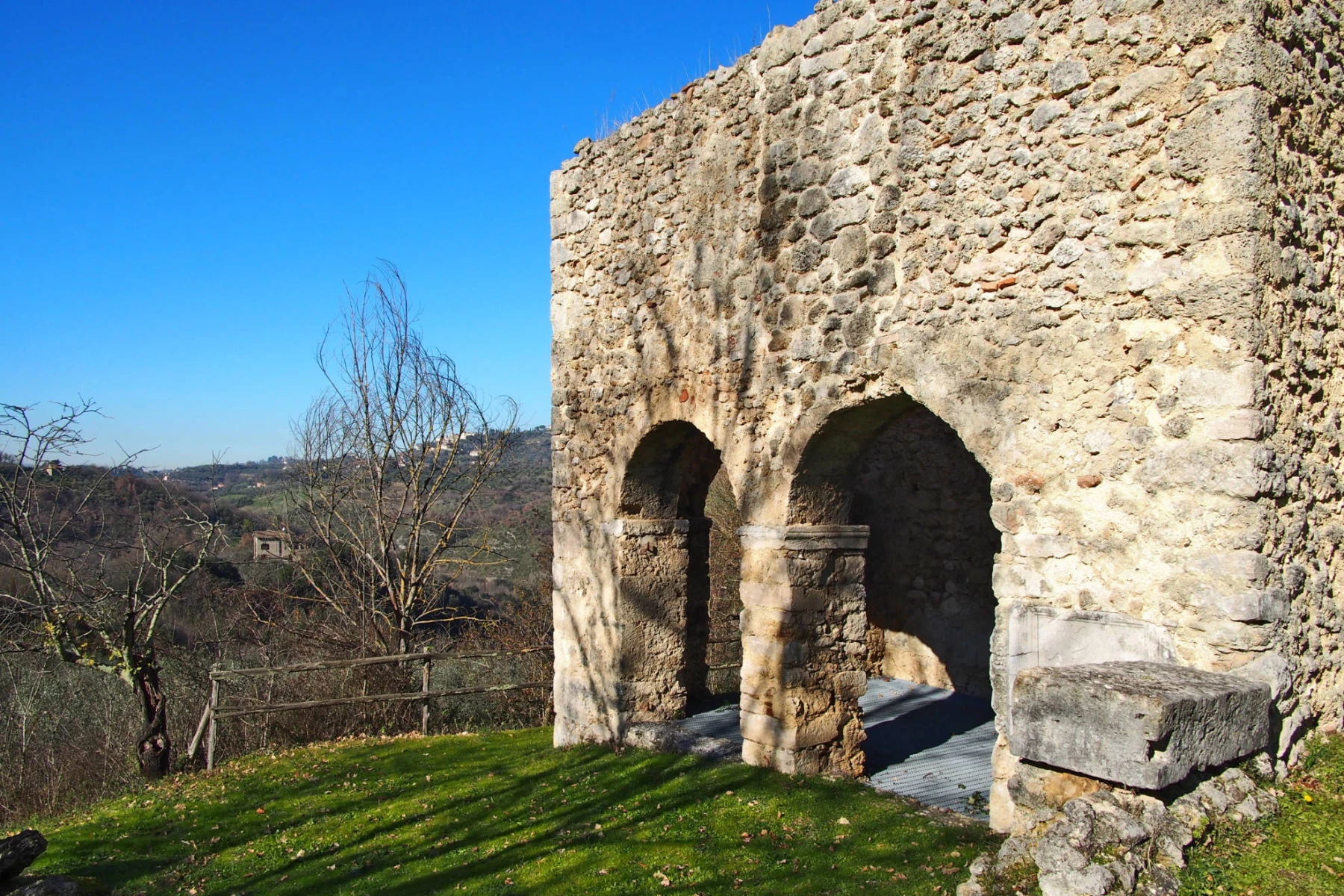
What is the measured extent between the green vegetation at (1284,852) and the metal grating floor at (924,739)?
Answer: 2148 mm

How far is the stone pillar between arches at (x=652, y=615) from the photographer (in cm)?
745

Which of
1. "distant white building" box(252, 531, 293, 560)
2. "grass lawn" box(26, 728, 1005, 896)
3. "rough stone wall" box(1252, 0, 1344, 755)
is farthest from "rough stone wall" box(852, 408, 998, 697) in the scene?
"distant white building" box(252, 531, 293, 560)

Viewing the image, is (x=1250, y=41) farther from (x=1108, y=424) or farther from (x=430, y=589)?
(x=430, y=589)

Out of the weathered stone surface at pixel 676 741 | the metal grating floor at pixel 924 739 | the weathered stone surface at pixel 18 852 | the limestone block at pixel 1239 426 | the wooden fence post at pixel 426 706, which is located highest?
the limestone block at pixel 1239 426

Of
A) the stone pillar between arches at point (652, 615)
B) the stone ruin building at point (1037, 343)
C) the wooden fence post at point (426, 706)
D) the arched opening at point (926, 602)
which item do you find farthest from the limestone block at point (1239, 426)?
the wooden fence post at point (426, 706)

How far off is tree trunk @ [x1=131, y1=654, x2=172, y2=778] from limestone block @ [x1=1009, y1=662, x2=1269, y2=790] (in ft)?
29.3

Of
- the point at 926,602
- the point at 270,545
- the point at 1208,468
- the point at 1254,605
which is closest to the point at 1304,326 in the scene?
the point at 1208,468

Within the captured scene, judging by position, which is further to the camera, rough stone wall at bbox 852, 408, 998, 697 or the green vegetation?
rough stone wall at bbox 852, 408, 998, 697

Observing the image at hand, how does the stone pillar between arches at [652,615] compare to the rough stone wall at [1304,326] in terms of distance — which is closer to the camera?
the rough stone wall at [1304,326]

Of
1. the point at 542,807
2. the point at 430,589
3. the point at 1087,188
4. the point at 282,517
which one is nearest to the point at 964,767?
the point at 542,807

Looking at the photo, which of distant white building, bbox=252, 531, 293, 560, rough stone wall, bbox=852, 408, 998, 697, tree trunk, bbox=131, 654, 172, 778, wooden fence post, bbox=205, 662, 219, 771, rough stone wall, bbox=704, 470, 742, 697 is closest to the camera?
rough stone wall, bbox=852, 408, 998, 697

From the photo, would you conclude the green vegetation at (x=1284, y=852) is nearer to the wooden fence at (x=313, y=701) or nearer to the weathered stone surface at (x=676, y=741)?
the weathered stone surface at (x=676, y=741)

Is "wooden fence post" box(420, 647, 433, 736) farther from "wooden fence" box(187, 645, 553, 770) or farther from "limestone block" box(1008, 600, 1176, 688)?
"limestone block" box(1008, 600, 1176, 688)

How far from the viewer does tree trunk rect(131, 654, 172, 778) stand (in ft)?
30.3
